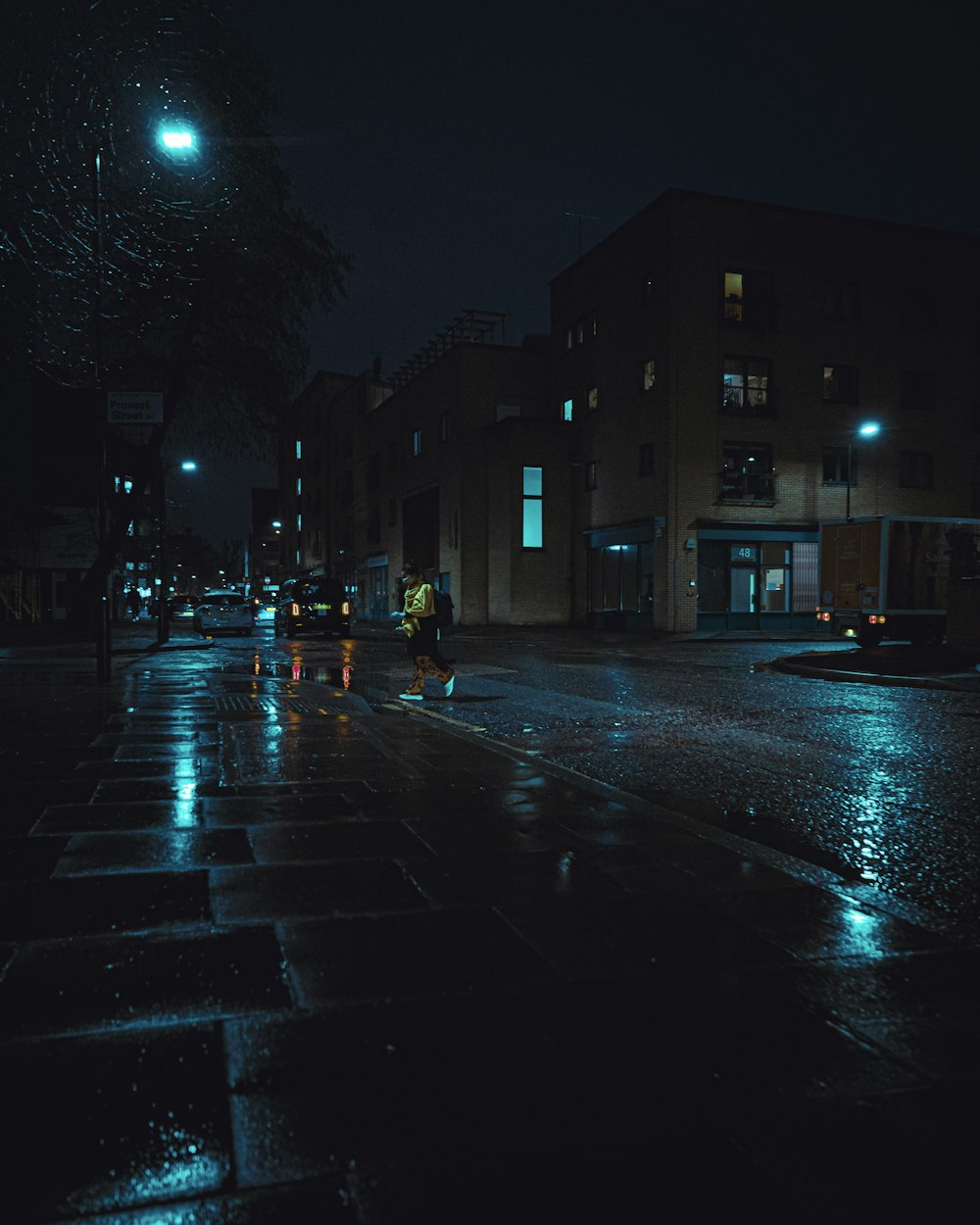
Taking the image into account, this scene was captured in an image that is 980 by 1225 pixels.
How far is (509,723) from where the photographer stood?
33.0 feet

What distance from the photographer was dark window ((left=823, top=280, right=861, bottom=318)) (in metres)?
33.3

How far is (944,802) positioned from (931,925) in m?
2.63

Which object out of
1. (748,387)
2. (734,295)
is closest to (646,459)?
(748,387)

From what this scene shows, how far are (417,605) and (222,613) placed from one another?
884 inches

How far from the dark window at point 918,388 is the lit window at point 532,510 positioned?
14.6m

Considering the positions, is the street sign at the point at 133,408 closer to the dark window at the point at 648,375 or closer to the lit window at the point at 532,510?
the dark window at the point at 648,375

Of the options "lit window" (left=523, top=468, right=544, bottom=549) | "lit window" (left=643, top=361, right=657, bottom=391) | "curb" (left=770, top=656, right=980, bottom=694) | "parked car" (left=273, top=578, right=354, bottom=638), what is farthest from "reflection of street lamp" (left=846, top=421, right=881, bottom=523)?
"parked car" (left=273, top=578, right=354, bottom=638)

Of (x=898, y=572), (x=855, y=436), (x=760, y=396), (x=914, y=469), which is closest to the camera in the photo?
(x=898, y=572)

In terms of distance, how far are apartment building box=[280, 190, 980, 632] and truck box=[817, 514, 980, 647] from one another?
29.2ft

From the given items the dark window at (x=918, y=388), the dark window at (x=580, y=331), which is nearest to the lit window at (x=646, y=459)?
the dark window at (x=580, y=331)

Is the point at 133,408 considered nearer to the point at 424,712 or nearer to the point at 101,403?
the point at 101,403

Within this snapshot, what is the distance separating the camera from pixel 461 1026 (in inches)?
106

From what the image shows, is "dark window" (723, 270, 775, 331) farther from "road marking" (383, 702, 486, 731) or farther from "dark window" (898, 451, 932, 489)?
"road marking" (383, 702, 486, 731)

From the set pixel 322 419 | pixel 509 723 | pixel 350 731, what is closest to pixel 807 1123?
pixel 350 731
